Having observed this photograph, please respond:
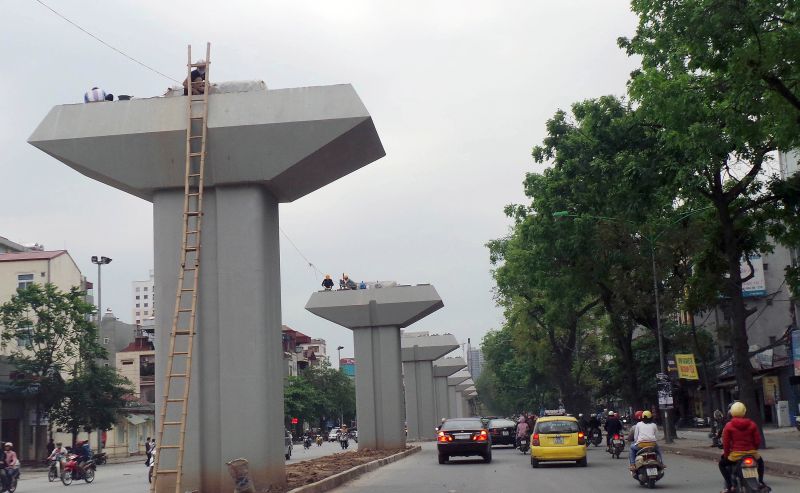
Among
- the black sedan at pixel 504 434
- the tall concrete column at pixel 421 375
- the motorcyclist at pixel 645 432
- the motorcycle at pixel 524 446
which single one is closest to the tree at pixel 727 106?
the motorcyclist at pixel 645 432

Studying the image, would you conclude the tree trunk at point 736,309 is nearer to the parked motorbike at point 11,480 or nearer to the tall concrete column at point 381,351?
the tall concrete column at point 381,351

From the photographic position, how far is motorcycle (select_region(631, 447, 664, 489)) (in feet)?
59.8

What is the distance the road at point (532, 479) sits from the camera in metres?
18.6

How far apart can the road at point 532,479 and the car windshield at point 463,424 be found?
47.9 inches

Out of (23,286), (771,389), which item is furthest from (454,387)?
(771,389)

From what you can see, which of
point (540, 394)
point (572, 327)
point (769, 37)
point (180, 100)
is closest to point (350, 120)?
point (180, 100)

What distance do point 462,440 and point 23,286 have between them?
42.2 m

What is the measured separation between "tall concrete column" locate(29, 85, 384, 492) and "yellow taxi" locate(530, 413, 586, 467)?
10.0m

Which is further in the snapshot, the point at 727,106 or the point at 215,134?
the point at 727,106

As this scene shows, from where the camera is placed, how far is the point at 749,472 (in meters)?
12.5

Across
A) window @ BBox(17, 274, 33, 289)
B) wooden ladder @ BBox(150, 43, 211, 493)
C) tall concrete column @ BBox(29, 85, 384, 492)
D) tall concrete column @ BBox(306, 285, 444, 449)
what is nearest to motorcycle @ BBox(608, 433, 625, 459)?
tall concrete column @ BBox(306, 285, 444, 449)

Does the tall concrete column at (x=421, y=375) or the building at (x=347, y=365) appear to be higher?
the building at (x=347, y=365)

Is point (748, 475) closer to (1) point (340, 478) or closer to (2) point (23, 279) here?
(1) point (340, 478)

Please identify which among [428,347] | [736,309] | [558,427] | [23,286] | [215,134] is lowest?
[558,427]
